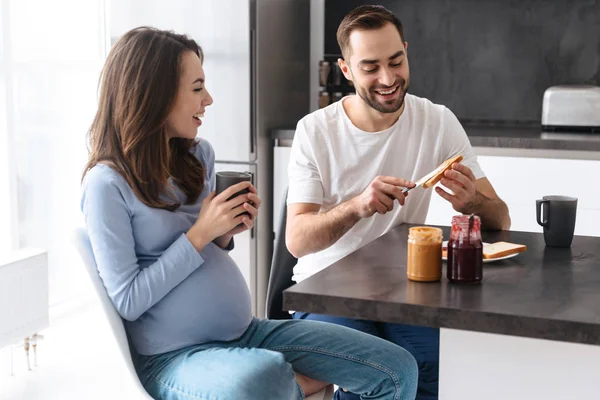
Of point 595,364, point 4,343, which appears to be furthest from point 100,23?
point 595,364

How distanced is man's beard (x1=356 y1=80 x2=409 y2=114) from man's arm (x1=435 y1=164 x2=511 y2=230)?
0.33 m

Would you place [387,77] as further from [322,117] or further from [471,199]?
[471,199]

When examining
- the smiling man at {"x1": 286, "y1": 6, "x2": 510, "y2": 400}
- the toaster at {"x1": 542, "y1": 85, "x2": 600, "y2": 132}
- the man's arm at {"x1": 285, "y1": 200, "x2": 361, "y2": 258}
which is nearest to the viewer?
the man's arm at {"x1": 285, "y1": 200, "x2": 361, "y2": 258}

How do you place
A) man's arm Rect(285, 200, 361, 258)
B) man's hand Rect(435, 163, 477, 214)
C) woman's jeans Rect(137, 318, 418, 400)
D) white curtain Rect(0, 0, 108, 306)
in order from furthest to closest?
white curtain Rect(0, 0, 108, 306) → man's arm Rect(285, 200, 361, 258) → man's hand Rect(435, 163, 477, 214) → woman's jeans Rect(137, 318, 418, 400)

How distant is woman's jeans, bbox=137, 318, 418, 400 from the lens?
66.5 inches

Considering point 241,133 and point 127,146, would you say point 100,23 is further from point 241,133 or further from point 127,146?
point 127,146

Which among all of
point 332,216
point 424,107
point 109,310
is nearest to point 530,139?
point 424,107

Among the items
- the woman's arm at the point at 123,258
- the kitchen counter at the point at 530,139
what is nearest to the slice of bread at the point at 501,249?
the woman's arm at the point at 123,258

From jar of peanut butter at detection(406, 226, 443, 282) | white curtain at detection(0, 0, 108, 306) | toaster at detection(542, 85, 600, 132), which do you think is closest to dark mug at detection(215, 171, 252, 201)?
jar of peanut butter at detection(406, 226, 443, 282)

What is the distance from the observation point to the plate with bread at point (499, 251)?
1.76m

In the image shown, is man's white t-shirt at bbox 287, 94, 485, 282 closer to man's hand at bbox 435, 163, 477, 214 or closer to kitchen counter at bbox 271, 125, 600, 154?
man's hand at bbox 435, 163, 477, 214

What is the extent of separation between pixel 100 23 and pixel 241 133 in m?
1.00

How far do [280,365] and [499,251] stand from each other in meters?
0.50

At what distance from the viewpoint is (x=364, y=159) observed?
2.42 meters
